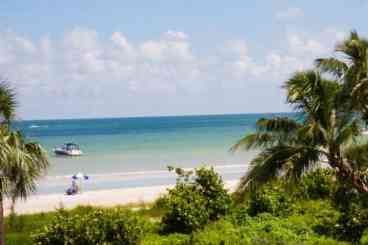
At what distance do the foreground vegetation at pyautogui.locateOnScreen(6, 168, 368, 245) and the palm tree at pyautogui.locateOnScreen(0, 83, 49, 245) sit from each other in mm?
1008

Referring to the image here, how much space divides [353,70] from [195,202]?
4964 mm

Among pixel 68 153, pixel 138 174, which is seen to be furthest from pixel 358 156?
pixel 68 153

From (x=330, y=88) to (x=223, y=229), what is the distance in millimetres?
4134

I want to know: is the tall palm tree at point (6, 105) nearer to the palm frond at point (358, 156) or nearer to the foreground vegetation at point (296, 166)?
the foreground vegetation at point (296, 166)

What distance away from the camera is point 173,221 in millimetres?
10938

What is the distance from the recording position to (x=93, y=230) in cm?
886

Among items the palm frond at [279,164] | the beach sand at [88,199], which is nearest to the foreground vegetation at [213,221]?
the palm frond at [279,164]

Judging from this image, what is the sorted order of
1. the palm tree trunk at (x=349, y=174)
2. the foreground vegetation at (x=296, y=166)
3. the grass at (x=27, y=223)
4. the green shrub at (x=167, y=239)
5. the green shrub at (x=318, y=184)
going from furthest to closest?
the green shrub at (x=318, y=184) < the grass at (x=27, y=223) < the green shrub at (x=167, y=239) < the palm tree trunk at (x=349, y=174) < the foreground vegetation at (x=296, y=166)

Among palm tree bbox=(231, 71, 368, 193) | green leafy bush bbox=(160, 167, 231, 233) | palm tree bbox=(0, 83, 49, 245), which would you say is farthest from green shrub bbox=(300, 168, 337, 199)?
palm tree bbox=(0, 83, 49, 245)

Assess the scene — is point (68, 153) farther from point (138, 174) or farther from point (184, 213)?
point (184, 213)

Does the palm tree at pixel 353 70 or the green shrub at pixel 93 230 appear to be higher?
the palm tree at pixel 353 70

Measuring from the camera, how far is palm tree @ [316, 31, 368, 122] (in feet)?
26.0

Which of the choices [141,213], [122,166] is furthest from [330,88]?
[122,166]

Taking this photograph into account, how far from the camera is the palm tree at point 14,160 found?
7.87 metres
